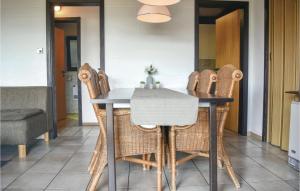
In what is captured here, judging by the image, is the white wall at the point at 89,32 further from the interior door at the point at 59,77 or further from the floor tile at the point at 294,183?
the floor tile at the point at 294,183

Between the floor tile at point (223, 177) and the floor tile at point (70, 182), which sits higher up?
the floor tile at point (70, 182)

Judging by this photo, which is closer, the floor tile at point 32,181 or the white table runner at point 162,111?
the white table runner at point 162,111

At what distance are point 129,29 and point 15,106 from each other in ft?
6.60

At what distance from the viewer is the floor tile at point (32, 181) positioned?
2.31 metres

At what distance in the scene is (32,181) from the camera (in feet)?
7.96

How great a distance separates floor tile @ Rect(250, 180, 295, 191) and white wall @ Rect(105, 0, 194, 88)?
7.44ft

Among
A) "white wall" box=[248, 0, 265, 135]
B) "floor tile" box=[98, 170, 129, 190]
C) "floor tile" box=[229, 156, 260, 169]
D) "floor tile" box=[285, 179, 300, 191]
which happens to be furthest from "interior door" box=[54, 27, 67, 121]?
"floor tile" box=[285, 179, 300, 191]

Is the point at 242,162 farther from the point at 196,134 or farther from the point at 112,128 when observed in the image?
the point at 112,128

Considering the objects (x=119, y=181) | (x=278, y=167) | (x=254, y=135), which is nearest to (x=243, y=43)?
(x=254, y=135)

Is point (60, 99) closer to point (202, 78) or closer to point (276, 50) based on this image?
point (202, 78)

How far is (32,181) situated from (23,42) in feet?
7.98

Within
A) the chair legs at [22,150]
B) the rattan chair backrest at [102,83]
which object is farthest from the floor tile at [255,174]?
the chair legs at [22,150]

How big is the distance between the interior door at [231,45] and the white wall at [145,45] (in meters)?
0.78

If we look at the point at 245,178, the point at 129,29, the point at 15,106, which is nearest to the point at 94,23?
the point at 129,29
